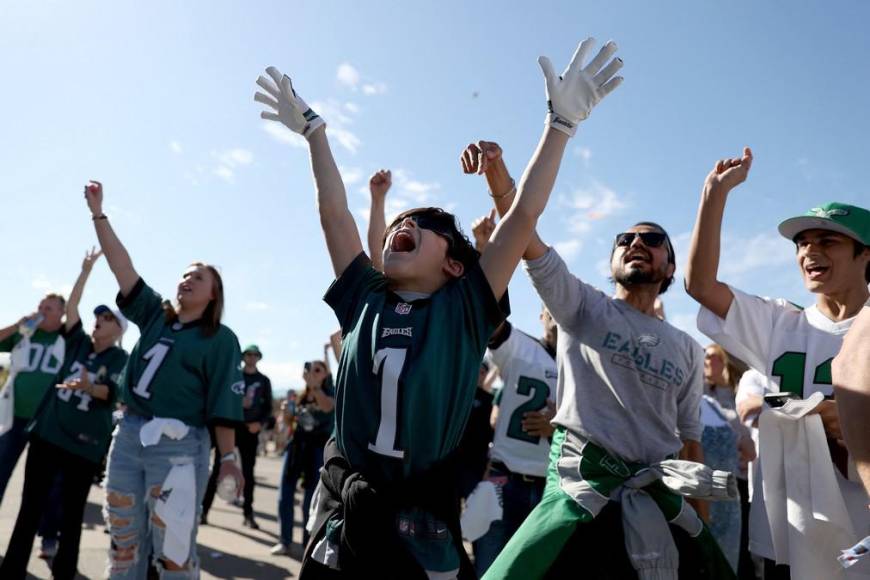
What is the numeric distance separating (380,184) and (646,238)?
1308 millimetres

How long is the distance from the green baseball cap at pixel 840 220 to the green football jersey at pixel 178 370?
10.5ft

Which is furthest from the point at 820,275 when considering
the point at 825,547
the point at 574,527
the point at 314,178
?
the point at 314,178

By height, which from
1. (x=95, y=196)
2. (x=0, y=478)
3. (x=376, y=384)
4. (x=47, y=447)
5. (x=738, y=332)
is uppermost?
(x=95, y=196)

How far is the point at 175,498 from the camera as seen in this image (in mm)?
3840

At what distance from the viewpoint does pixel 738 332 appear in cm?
293

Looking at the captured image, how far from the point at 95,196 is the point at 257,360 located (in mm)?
5256

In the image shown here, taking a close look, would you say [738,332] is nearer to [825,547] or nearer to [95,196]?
[825,547]

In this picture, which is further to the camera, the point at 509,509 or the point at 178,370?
the point at 509,509

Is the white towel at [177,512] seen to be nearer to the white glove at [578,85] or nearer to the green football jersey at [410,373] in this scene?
the green football jersey at [410,373]

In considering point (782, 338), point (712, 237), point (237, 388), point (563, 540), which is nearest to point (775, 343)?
point (782, 338)

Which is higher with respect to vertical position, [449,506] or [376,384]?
[376,384]

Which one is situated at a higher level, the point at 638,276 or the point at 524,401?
the point at 638,276

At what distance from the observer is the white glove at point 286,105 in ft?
8.46

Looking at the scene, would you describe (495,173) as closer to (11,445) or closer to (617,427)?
(617,427)
